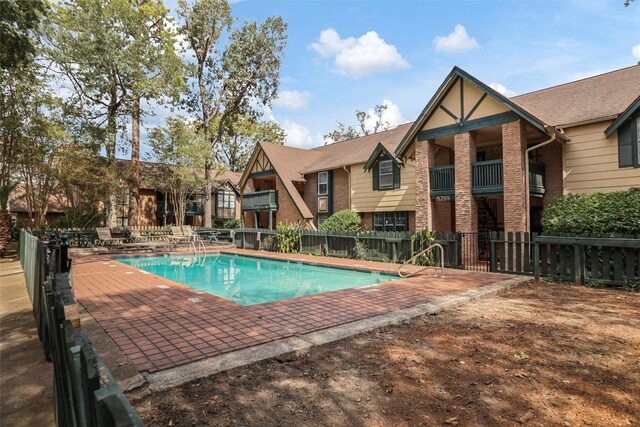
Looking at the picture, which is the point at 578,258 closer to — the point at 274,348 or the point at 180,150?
the point at 274,348

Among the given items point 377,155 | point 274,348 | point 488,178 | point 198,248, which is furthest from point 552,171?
point 198,248

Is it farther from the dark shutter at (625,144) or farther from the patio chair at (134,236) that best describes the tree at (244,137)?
the dark shutter at (625,144)

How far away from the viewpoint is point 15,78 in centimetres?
1611

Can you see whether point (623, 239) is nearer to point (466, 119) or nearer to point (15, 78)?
point (466, 119)

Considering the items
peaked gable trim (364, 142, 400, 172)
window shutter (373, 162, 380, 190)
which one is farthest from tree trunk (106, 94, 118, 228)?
window shutter (373, 162, 380, 190)

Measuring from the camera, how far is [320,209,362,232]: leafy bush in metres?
19.6

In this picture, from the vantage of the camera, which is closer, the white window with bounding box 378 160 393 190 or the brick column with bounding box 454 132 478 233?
the brick column with bounding box 454 132 478 233

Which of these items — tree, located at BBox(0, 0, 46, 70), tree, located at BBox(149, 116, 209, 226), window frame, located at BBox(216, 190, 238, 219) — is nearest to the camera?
tree, located at BBox(0, 0, 46, 70)

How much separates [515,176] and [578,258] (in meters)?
4.79

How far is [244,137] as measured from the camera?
37875mm

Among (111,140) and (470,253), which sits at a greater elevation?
(111,140)

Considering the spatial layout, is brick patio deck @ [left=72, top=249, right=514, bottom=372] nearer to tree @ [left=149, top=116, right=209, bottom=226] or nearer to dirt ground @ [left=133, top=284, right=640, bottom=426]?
dirt ground @ [left=133, top=284, right=640, bottom=426]

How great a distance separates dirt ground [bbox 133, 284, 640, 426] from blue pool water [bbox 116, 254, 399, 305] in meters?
5.52

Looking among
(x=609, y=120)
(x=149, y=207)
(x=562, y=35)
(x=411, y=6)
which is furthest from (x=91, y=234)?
(x=609, y=120)
